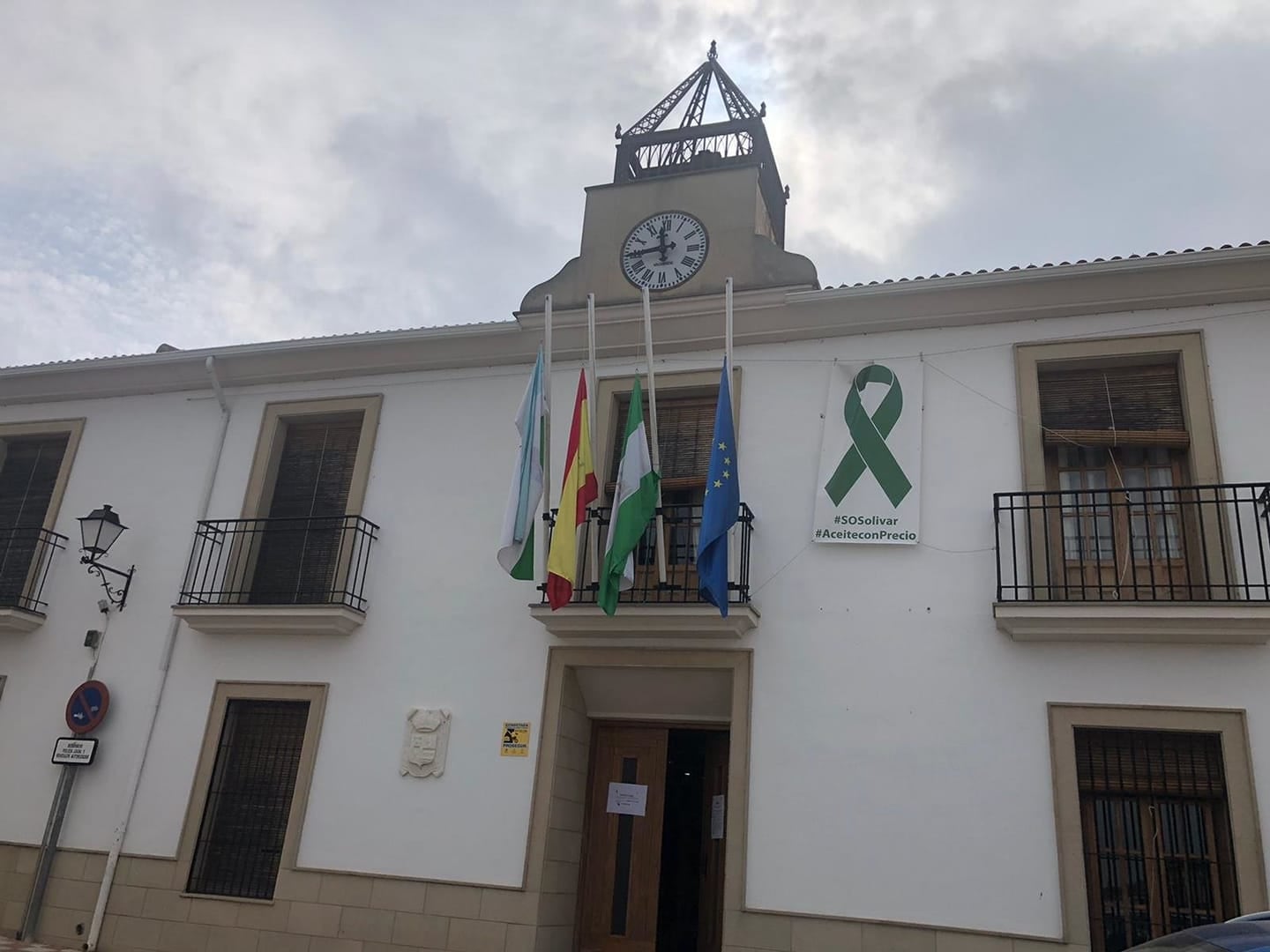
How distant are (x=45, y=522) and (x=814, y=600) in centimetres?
786

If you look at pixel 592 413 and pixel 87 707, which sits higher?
pixel 592 413

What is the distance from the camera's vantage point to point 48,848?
362 inches

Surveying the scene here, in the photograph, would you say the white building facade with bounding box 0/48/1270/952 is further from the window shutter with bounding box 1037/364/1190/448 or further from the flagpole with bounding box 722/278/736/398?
the flagpole with bounding box 722/278/736/398

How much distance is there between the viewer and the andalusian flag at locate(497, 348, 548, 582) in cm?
809

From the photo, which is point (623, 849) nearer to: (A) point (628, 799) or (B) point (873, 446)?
(A) point (628, 799)

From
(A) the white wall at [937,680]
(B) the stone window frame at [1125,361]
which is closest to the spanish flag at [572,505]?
(A) the white wall at [937,680]

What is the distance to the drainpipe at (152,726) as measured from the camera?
889cm

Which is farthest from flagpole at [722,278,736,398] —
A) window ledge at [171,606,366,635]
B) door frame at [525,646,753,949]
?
window ledge at [171,606,366,635]

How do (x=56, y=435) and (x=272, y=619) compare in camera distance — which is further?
(x=56, y=435)

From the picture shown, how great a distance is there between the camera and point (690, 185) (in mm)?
9820

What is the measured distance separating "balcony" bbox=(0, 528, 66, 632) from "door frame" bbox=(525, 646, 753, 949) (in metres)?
5.36

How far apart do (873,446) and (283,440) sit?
5756mm

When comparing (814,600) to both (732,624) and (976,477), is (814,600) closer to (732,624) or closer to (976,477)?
(732,624)

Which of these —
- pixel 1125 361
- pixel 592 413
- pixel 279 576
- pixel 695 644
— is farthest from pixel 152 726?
pixel 1125 361
